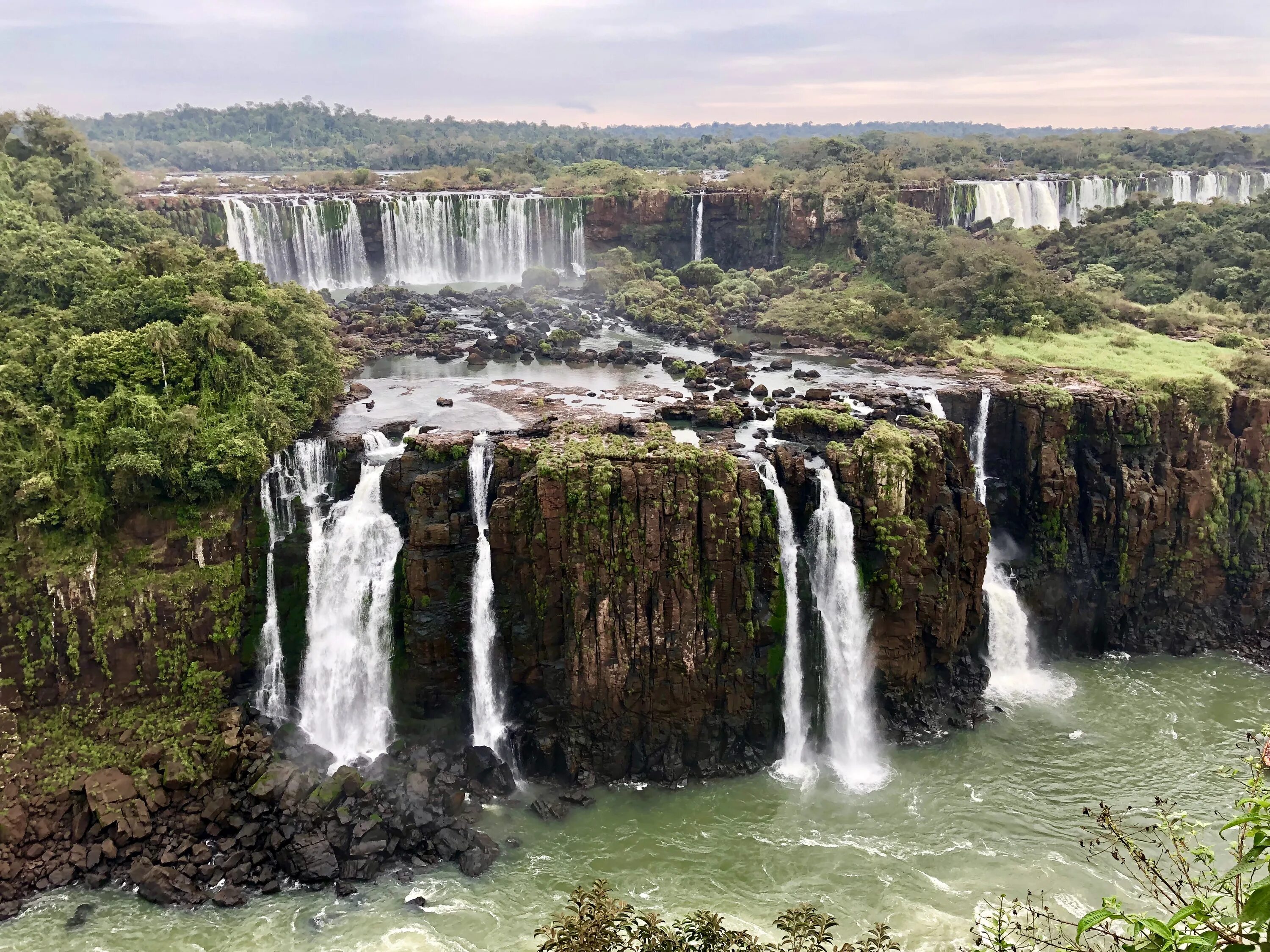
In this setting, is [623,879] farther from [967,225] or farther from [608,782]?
[967,225]

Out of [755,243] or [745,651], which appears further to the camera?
[755,243]

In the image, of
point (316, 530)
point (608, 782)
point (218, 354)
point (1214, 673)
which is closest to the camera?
point (608, 782)

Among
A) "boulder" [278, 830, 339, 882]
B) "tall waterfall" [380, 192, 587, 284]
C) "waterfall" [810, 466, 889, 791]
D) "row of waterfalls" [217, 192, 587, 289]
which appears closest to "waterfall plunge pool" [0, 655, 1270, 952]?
"boulder" [278, 830, 339, 882]

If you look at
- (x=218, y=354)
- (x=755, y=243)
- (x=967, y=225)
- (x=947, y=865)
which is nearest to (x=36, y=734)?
(x=218, y=354)

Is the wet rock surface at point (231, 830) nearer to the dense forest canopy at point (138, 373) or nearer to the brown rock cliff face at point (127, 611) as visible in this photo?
the brown rock cliff face at point (127, 611)

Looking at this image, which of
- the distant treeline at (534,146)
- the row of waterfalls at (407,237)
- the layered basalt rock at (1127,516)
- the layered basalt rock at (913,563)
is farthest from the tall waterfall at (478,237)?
the layered basalt rock at (913,563)

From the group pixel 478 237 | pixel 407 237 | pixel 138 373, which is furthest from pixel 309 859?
pixel 478 237

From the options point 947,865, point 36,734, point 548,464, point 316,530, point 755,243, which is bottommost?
point 947,865

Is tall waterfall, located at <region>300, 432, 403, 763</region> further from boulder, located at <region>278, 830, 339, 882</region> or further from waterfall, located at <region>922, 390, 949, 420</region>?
waterfall, located at <region>922, 390, 949, 420</region>
